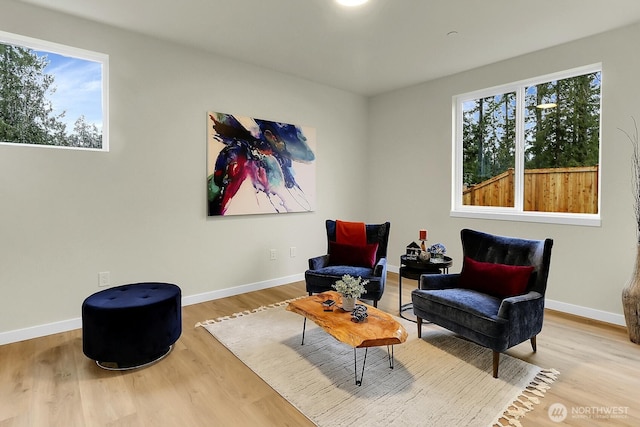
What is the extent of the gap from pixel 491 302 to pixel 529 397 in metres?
0.65

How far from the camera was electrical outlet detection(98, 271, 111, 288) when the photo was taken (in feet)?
10.6

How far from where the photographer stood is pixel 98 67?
3217mm

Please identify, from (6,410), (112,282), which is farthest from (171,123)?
(6,410)

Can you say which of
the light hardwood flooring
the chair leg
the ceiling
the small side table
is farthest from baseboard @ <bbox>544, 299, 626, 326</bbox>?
the ceiling

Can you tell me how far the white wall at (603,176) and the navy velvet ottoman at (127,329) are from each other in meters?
3.55

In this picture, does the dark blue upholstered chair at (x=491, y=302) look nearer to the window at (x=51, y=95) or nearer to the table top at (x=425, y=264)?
the table top at (x=425, y=264)

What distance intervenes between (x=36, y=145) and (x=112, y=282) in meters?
1.35

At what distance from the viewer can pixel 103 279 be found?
127 inches

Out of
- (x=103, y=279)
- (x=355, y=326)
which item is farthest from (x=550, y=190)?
(x=103, y=279)

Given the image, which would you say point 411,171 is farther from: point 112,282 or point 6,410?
point 6,410

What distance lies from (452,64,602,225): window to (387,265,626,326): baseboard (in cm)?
87

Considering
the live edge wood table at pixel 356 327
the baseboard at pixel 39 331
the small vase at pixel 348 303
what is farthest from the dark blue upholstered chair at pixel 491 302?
the baseboard at pixel 39 331

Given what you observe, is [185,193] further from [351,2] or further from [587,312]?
[587,312]

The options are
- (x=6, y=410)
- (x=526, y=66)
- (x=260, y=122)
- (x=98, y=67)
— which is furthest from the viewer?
(x=260, y=122)
